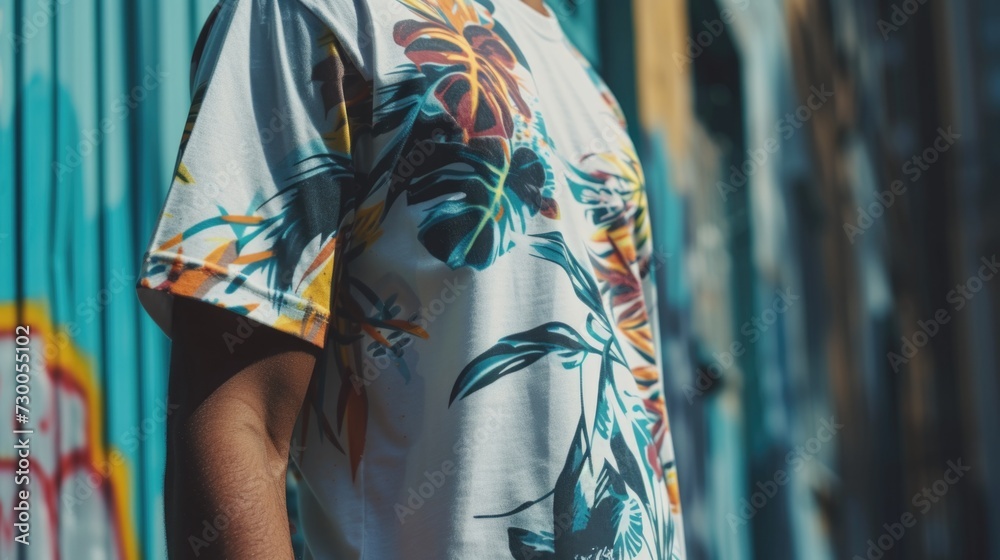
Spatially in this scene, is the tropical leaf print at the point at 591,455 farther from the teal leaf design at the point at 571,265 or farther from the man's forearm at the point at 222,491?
the man's forearm at the point at 222,491

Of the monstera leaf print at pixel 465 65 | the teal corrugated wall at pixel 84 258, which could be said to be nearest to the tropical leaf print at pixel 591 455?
the monstera leaf print at pixel 465 65

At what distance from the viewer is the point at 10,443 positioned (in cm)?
157

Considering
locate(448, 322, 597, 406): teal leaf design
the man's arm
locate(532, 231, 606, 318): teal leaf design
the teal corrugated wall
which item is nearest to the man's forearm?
the man's arm

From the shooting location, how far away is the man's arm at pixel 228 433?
2.31 feet

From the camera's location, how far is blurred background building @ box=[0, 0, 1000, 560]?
2.38 meters

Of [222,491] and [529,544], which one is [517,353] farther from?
[222,491]

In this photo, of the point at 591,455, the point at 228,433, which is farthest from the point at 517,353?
the point at 228,433

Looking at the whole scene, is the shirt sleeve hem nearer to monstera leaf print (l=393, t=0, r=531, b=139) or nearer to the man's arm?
the man's arm

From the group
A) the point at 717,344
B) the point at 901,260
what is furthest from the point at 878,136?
the point at 717,344

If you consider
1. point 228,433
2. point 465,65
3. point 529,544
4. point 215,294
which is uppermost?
point 465,65

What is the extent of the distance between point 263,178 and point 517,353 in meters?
0.27

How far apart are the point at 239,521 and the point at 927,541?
100 inches

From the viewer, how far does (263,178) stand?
30.2 inches

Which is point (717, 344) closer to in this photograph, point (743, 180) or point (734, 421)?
point (734, 421)
